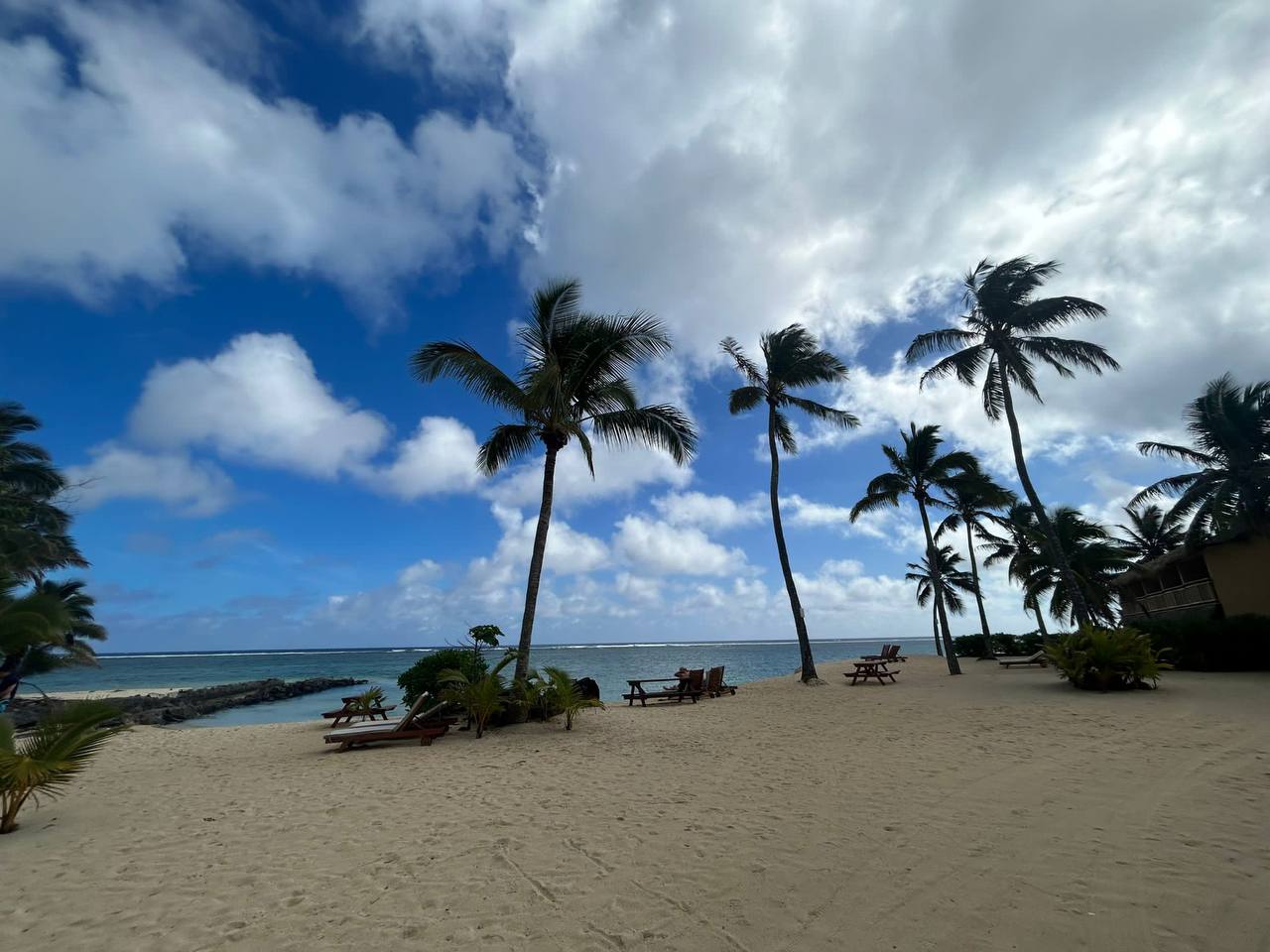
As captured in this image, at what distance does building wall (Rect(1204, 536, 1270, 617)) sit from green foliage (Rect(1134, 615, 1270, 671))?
442 cm

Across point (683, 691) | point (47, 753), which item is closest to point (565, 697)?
point (683, 691)

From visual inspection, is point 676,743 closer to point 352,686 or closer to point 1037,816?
point 1037,816

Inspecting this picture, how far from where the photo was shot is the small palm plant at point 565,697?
10391 mm

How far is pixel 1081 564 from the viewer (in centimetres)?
2606

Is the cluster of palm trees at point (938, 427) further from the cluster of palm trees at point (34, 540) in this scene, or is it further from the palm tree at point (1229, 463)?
the cluster of palm trees at point (34, 540)

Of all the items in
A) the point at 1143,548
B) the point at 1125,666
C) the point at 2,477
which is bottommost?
the point at 1125,666

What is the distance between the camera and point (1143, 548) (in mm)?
29203

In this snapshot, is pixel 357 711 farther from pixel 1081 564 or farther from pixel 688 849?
pixel 1081 564

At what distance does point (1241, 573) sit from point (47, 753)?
29452 millimetres

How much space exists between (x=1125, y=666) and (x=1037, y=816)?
1015 centimetres

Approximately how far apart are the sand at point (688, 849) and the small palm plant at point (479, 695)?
5.19ft

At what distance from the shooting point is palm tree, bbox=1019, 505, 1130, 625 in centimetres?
2577

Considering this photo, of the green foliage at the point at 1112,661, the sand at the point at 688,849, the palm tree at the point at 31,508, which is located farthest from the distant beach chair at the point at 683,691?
the palm tree at the point at 31,508

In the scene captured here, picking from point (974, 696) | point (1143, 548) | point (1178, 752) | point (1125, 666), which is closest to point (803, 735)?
point (1178, 752)
